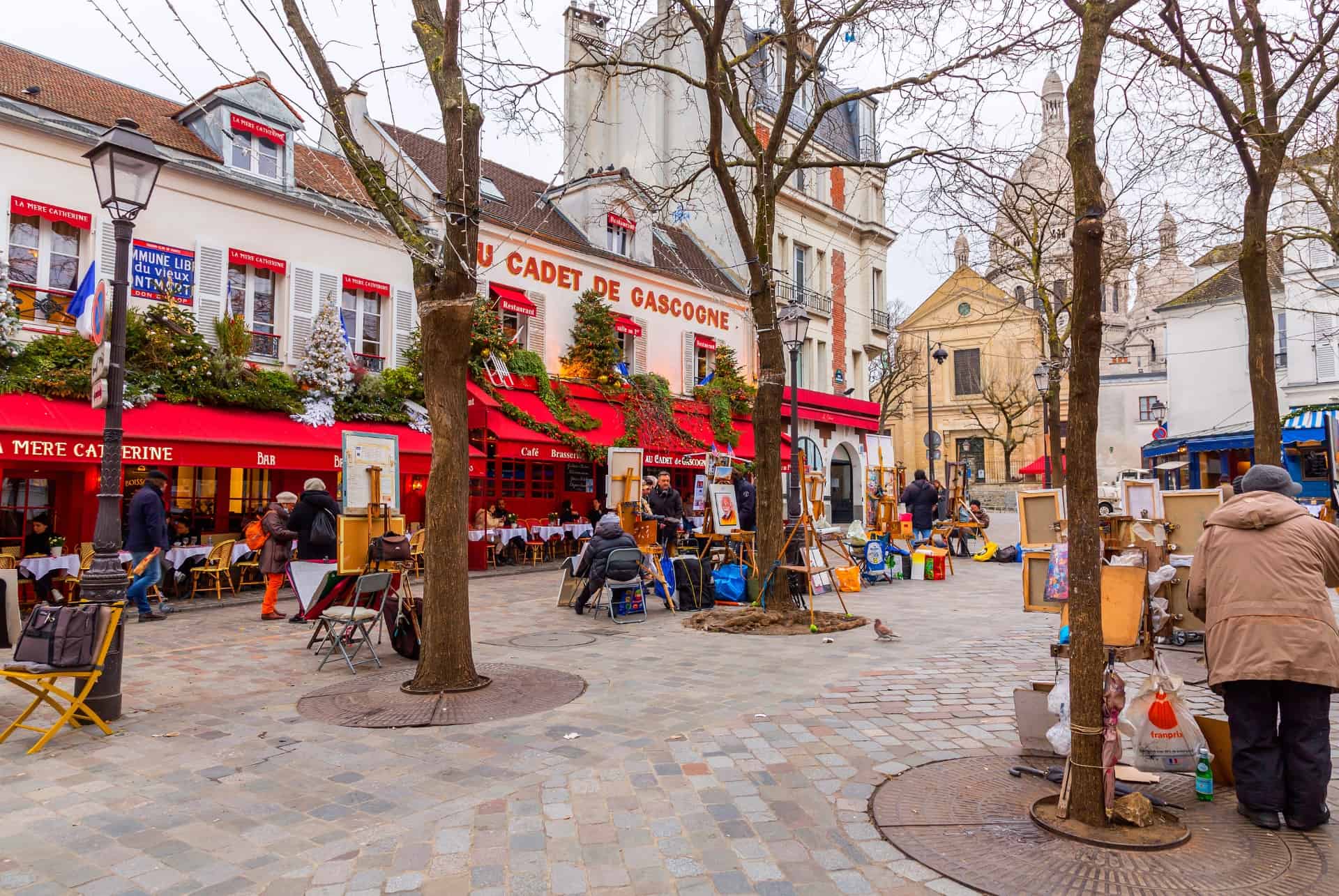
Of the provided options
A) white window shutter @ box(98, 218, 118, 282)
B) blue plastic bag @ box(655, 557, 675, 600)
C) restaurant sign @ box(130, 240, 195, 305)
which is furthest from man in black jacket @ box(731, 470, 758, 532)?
white window shutter @ box(98, 218, 118, 282)

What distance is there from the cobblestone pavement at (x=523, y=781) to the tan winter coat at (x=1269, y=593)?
139 centimetres

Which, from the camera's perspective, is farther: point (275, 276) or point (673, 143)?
A: point (673, 143)

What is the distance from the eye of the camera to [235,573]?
39.4 ft

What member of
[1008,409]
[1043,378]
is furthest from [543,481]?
[1008,409]

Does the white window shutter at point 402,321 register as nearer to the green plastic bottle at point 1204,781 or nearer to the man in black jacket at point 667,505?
the man in black jacket at point 667,505

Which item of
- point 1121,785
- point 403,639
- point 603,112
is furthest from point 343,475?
point 603,112

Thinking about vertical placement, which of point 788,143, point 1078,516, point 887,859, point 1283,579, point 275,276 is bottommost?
point 887,859

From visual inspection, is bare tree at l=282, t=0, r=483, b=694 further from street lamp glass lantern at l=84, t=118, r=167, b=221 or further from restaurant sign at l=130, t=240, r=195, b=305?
restaurant sign at l=130, t=240, r=195, b=305

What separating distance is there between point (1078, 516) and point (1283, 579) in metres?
0.95

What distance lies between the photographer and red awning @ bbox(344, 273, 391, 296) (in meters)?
14.0

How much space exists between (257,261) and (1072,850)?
13303 millimetres

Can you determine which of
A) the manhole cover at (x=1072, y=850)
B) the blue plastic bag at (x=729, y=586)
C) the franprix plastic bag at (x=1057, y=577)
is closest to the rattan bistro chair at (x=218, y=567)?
the blue plastic bag at (x=729, y=586)

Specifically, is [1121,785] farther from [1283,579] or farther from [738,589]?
[738,589]

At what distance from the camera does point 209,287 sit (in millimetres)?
12312
